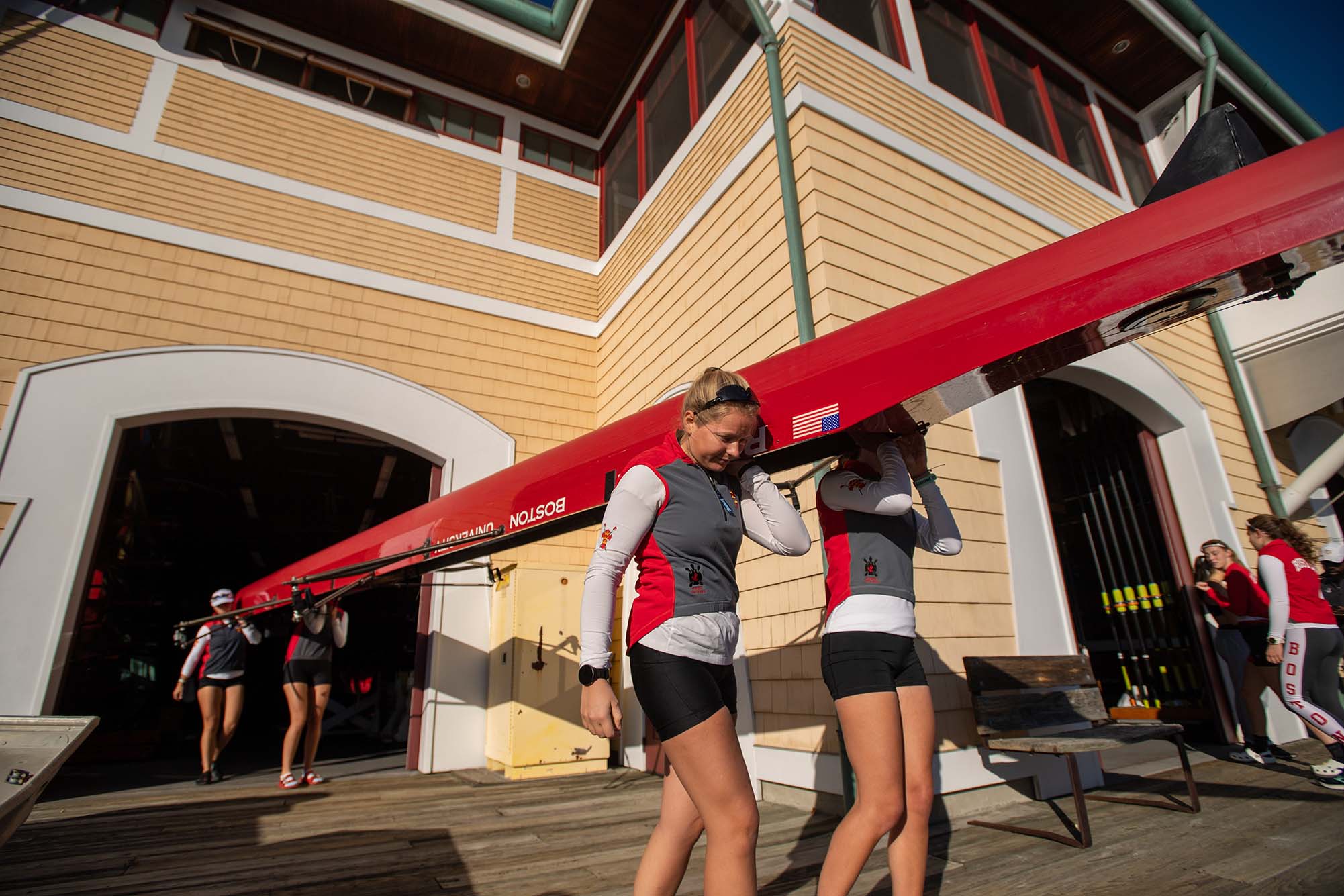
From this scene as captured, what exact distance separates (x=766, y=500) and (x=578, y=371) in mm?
6297

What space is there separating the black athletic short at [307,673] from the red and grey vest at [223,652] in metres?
1.21

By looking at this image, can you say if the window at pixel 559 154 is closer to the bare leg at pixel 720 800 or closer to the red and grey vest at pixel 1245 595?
the red and grey vest at pixel 1245 595

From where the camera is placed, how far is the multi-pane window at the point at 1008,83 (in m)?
6.77

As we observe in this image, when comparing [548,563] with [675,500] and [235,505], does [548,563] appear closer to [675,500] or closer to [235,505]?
[675,500]

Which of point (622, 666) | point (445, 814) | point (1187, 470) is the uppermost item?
point (1187, 470)

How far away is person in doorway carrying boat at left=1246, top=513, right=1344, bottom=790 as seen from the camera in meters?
3.89

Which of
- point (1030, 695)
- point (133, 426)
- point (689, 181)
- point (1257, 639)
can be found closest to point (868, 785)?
point (1030, 695)

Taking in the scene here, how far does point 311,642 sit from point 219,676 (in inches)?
58.2

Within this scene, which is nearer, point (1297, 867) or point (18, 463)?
point (1297, 867)

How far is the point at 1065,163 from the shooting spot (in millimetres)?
7223

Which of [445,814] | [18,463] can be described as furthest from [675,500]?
[18,463]

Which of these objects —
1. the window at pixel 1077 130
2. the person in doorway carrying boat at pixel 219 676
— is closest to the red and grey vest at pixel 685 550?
the person in doorway carrying boat at pixel 219 676

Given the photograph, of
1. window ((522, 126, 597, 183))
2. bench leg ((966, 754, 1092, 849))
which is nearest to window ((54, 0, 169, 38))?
A: window ((522, 126, 597, 183))

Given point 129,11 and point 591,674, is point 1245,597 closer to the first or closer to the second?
point 591,674
